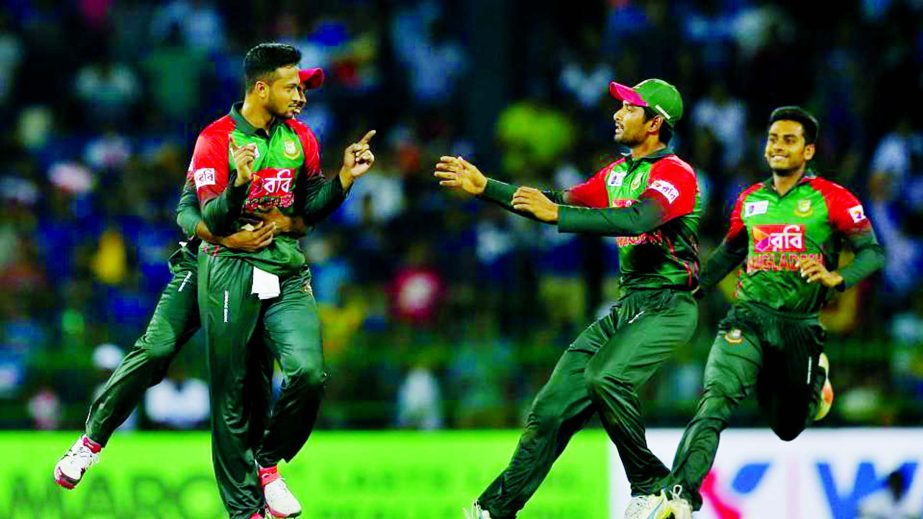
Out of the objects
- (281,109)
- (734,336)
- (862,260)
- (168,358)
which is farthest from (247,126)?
(862,260)

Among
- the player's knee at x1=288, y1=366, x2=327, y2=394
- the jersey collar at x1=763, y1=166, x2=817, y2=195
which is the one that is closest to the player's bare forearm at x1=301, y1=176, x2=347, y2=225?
Answer: the player's knee at x1=288, y1=366, x2=327, y2=394

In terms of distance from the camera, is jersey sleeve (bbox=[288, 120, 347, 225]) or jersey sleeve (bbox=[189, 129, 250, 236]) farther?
jersey sleeve (bbox=[288, 120, 347, 225])

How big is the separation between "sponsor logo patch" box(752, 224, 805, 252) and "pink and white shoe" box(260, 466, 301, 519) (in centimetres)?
330

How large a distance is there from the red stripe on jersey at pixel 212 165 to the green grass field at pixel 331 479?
446 cm

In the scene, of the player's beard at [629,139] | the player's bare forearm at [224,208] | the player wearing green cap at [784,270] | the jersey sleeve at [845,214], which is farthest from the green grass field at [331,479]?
the player's bare forearm at [224,208]

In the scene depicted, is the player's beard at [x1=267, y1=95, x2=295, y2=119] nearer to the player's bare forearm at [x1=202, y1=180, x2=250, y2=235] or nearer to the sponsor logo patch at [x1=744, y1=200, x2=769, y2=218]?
the player's bare forearm at [x1=202, y1=180, x2=250, y2=235]

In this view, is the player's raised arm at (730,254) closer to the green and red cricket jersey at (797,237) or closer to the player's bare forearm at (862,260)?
the green and red cricket jersey at (797,237)

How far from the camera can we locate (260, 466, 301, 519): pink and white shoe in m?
9.73

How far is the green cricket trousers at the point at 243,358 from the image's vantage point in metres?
9.50

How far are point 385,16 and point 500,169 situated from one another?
2.95 meters

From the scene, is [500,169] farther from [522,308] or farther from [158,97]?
[158,97]

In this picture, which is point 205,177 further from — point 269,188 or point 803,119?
point 803,119

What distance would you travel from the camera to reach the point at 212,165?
947cm

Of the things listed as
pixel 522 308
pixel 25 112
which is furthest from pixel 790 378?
pixel 25 112
